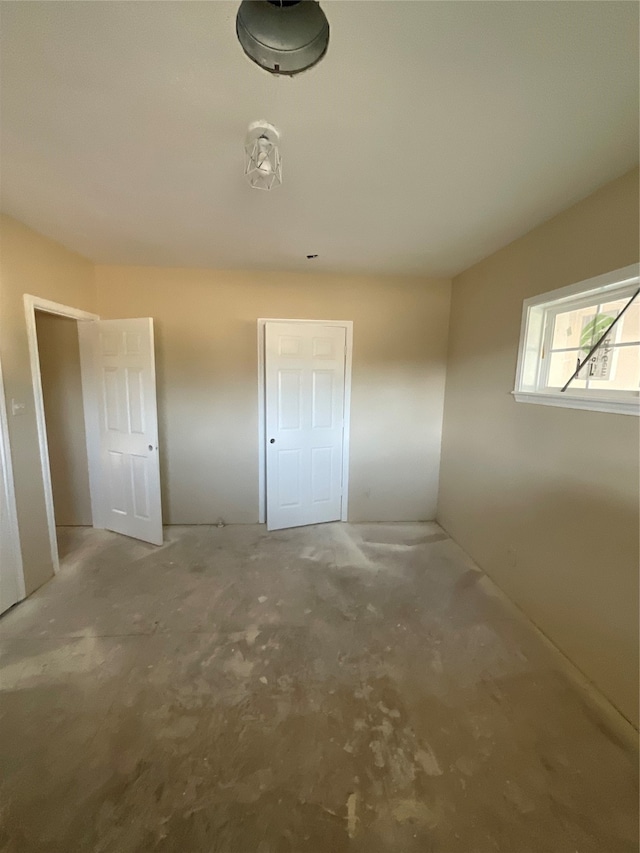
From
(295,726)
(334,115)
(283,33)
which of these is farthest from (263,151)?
(295,726)

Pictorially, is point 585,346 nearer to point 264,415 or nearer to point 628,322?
point 628,322

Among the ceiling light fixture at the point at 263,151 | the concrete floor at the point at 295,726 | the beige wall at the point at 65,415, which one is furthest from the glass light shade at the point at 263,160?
the beige wall at the point at 65,415

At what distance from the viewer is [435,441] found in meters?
3.61

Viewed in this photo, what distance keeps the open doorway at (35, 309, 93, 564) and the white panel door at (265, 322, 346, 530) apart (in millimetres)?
1791

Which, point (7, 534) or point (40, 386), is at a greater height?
→ point (40, 386)

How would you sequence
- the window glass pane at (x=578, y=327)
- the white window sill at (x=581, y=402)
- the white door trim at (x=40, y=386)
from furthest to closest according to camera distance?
the white door trim at (x=40, y=386) < the window glass pane at (x=578, y=327) < the white window sill at (x=581, y=402)

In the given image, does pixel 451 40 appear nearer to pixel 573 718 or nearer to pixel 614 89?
pixel 614 89

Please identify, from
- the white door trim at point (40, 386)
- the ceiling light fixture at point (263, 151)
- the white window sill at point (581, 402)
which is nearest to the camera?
the ceiling light fixture at point (263, 151)

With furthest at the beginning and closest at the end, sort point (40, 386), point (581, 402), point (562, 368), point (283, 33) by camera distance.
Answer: point (40, 386) < point (562, 368) < point (581, 402) < point (283, 33)

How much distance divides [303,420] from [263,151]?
224 centimetres

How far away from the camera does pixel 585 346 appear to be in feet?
6.49

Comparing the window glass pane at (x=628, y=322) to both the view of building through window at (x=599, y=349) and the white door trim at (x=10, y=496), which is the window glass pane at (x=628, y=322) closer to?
the view of building through window at (x=599, y=349)

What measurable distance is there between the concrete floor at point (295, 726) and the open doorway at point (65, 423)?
40.9 inches

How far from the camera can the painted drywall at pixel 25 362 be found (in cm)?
217
